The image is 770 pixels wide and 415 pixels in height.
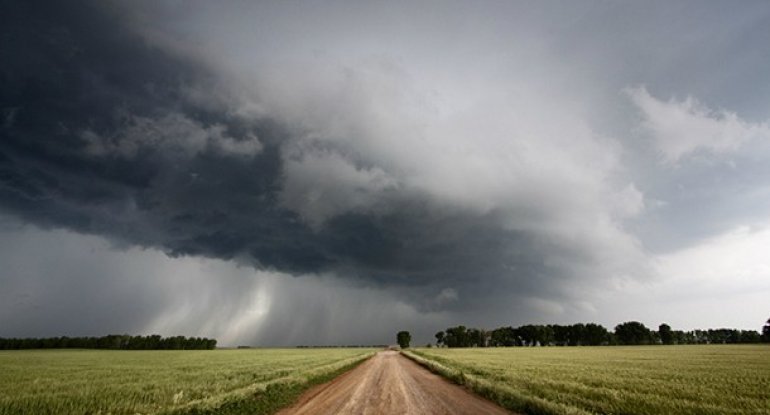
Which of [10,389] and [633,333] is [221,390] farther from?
[633,333]

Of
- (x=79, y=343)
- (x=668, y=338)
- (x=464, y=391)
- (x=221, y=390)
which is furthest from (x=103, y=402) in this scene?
(x=668, y=338)

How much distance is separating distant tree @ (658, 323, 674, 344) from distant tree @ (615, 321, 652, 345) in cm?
1172

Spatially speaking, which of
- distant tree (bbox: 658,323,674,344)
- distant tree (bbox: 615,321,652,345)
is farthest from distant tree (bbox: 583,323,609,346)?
distant tree (bbox: 658,323,674,344)

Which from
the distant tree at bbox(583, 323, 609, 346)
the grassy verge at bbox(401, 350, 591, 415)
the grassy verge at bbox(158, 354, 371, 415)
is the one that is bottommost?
the grassy verge at bbox(158, 354, 371, 415)

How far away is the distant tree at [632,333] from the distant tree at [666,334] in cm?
1172

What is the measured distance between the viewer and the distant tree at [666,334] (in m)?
195

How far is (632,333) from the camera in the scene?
19038 centimetres

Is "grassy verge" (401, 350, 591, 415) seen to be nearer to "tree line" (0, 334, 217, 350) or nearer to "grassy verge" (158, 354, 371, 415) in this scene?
"grassy verge" (158, 354, 371, 415)

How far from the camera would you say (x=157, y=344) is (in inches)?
6718

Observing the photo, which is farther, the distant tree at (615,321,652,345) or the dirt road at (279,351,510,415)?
the distant tree at (615,321,652,345)

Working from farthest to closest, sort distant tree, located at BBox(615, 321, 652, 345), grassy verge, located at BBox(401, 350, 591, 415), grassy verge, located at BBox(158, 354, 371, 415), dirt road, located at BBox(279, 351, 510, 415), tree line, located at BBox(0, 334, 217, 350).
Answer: distant tree, located at BBox(615, 321, 652, 345) → tree line, located at BBox(0, 334, 217, 350) → grassy verge, located at BBox(158, 354, 371, 415) → dirt road, located at BBox(279, 351, 510, 415) → grassy verge, located at BBox(401, 350, 591, 415)

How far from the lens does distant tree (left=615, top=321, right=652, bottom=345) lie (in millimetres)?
188625

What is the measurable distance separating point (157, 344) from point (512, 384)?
18932cm

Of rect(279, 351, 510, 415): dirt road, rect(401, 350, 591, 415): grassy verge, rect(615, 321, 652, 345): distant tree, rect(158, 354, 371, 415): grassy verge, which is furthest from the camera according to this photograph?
rect(615, 321, 652, 345): distant tree
